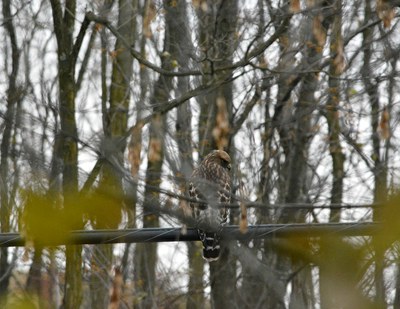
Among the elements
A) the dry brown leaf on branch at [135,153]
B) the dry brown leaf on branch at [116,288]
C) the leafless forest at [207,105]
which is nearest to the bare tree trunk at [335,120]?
the leafless forest at [207,105]

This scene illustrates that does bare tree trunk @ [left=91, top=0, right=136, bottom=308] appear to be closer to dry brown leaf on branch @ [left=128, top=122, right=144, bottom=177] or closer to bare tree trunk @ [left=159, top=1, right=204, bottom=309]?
bare tree trunk @ [left=159, top=1, right=204, bottom=309]

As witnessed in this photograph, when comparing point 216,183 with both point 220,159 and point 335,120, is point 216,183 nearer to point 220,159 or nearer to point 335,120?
point 220,159

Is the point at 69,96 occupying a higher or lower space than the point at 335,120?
lower

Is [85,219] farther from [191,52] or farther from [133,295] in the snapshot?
[133,295]

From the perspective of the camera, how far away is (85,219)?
10.5ft

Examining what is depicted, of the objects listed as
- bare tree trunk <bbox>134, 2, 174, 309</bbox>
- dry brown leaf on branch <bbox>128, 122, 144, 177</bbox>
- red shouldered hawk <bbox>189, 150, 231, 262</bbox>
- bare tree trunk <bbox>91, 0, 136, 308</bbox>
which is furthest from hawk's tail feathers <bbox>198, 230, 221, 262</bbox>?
bare tree trunk <bbox>134, 2, 174, 309</bbox>

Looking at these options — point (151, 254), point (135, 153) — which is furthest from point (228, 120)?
point (135, 153)

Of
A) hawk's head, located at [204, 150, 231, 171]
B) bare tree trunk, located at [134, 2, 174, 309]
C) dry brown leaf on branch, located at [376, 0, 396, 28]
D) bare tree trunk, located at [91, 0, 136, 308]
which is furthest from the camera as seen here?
bare tree trunk, located at [134, 2, 174, 309]

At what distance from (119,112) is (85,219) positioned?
1204cm

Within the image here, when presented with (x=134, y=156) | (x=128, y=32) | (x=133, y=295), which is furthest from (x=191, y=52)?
(x=134, y=156)

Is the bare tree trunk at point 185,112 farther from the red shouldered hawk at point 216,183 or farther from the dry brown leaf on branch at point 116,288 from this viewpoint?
the dry brown leaf on branch at point 116,288

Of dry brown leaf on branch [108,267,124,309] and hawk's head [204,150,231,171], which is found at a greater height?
hawk's head [204,150,231,171]

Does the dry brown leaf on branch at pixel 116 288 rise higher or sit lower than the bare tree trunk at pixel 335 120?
lower

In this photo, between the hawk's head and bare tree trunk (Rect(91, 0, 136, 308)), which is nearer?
the hawk's head
